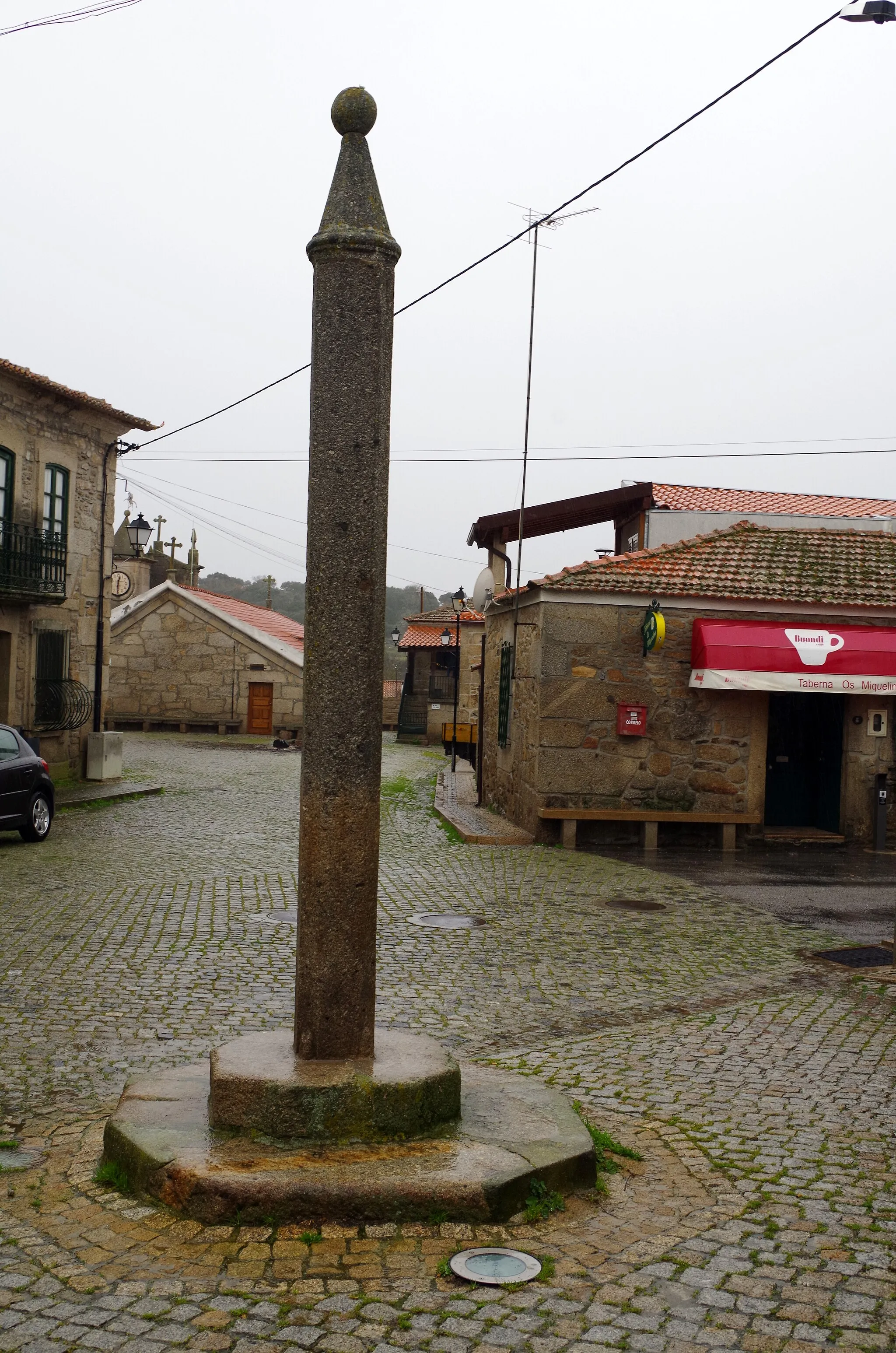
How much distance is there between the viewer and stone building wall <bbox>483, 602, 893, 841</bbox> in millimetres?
15008

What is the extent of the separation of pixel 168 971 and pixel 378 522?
171 inches

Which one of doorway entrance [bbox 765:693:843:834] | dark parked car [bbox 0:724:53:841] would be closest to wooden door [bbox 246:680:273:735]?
doorway entrance [bbox 765:693:843:834]

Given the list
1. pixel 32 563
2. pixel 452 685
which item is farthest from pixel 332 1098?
pixel 452 685

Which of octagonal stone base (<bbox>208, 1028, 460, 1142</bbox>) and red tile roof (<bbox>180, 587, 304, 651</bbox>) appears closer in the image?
octagonal stone base (<bbox>208, 1028, 460, 1142</bbox>)

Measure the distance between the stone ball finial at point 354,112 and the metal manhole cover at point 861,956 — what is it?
6.50 m

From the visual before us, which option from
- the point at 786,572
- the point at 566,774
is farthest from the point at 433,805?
the point at 786,572

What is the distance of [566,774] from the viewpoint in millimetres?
15078

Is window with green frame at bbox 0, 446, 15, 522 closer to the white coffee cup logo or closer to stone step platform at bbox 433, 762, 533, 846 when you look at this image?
stone step platform at bbox 433, 762, 533, 846

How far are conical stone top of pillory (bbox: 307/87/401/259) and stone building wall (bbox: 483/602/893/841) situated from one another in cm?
1030

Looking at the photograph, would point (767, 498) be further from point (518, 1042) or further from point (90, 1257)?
point (90, 1257)

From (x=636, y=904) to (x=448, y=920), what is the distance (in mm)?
2020

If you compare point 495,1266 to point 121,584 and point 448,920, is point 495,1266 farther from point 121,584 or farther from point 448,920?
point 121,584

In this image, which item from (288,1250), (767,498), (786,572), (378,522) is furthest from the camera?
(767,498)

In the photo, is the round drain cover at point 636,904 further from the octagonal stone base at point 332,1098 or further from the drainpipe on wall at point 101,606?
the drainpipe on wall at point 101,606
